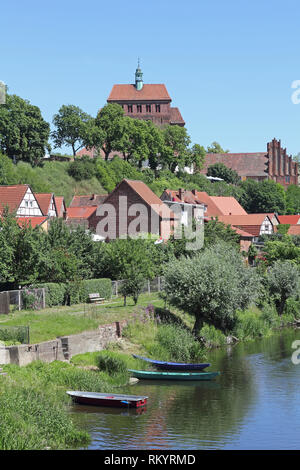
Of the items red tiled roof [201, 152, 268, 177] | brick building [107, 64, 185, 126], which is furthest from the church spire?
red tiled roof [201, 152, 268, 177]

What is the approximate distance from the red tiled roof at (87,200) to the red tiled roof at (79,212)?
2.95 m

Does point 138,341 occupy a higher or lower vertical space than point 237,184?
lower

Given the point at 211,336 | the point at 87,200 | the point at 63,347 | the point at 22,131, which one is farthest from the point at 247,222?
the point at 63,347

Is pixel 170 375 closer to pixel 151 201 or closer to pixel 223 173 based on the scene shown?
pixel 151 201

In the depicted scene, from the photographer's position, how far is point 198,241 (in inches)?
2345

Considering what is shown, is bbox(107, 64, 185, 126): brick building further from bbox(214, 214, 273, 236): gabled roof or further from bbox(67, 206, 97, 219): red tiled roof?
bbox(67, 206, 97, 219): red tiled roof

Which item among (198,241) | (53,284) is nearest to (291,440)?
(53,284)

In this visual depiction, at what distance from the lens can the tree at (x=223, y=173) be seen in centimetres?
14338

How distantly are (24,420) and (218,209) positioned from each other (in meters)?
83.7

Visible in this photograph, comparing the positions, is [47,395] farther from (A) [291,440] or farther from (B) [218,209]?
(B) [218,209]

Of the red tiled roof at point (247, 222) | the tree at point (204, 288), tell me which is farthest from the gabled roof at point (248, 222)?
the tree at point (204, 288)

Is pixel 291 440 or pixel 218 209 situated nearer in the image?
pixel 291 440

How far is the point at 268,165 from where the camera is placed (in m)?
161
